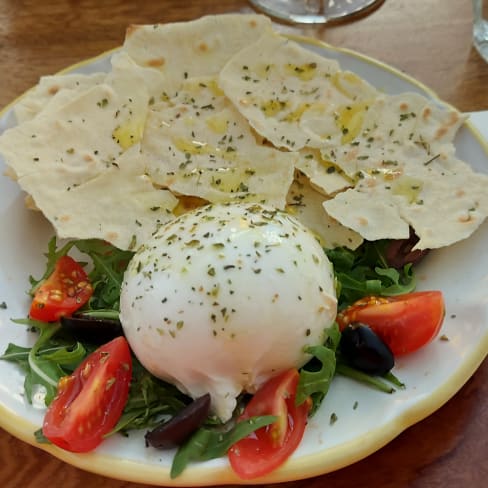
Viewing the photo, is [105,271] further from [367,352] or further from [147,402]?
[367,352]

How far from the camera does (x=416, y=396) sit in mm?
1317

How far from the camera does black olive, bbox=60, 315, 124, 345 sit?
1.45 metres

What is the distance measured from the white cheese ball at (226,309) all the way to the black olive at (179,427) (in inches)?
2.9

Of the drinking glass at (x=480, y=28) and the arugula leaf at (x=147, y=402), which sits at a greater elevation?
the drinking glass at (x=480, y=28)

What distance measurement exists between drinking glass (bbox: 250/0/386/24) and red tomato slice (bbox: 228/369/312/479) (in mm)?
1705

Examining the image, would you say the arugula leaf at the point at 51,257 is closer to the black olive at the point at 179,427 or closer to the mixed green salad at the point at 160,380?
the mixed green salad at the point at 160,380

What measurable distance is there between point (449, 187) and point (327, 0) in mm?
1321

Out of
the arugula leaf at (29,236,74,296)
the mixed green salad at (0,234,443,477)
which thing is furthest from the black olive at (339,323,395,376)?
the arugula leaf at (29,236,74,296)

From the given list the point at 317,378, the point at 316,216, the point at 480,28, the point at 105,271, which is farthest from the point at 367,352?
the point at 480,28

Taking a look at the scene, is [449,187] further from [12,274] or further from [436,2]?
[436,2]

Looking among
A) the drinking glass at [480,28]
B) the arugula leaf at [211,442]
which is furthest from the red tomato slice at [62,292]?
the drinking glass at [480,28]

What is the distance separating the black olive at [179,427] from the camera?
1.23 meters

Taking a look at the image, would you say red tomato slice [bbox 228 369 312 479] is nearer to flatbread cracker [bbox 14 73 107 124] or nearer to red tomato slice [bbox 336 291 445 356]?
red tomato slice [bbox 336 291 445 356]

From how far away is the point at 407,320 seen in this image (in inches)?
55.6
